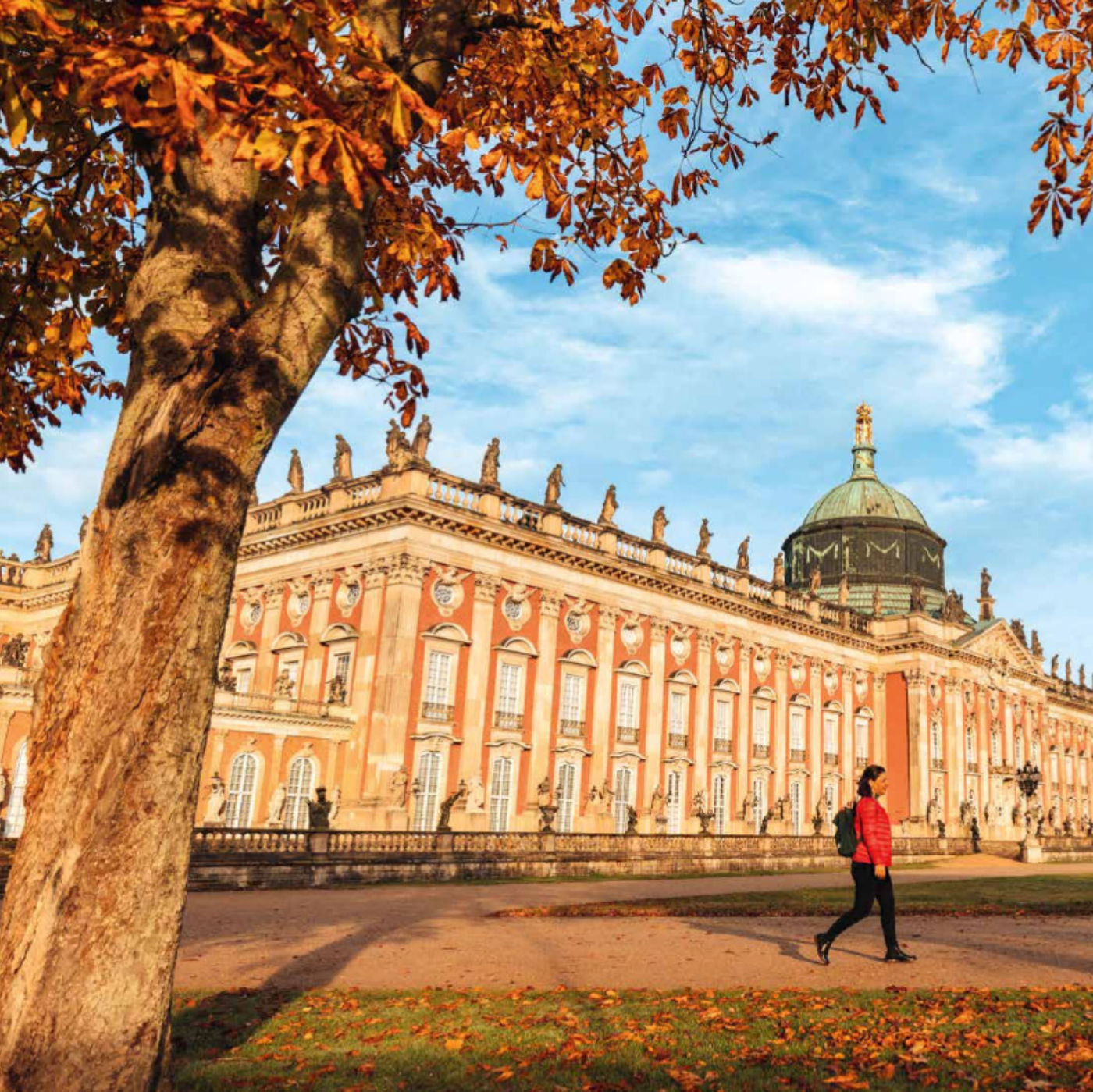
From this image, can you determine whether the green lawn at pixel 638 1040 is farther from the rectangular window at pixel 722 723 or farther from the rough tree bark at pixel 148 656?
the rectangular window at pixel 722 723

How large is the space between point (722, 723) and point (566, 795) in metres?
9.72

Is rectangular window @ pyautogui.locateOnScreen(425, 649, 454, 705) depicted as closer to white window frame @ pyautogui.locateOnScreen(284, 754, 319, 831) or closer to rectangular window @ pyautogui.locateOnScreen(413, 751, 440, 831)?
rectangular window @ pyautogui.locateOnScreen(413, 751, 440, 831)

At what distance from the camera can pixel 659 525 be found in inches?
1688

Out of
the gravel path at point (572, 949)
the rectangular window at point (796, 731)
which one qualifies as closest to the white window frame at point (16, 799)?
the gravel path at point (572, 949)

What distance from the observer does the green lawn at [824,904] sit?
1647 cm

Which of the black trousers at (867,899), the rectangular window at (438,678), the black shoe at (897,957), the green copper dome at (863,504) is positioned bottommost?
the black shoe at (897,957)

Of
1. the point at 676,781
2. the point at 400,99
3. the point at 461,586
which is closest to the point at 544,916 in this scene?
the point at 400,99

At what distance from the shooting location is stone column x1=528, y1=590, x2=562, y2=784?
35719 mm

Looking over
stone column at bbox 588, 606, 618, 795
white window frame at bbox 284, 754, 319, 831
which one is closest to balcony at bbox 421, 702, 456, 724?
white window frame at bbox 284, 754, 319, 831

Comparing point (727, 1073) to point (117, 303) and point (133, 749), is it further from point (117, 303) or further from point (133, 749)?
point (117, 303)

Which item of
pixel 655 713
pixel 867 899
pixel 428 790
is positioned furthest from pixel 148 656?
pixel 655 713

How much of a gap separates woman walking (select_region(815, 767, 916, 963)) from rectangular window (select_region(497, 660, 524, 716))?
25.6 metres

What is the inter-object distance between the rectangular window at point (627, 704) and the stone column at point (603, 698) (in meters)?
0.77

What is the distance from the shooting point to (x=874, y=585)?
60.2 meters
